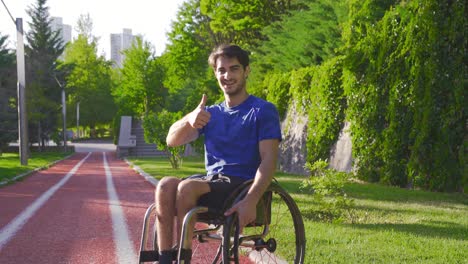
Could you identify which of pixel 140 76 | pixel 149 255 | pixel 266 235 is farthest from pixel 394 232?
pixel 140 76

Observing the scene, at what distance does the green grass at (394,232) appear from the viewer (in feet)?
16.1

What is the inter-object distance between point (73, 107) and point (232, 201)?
68512 mm

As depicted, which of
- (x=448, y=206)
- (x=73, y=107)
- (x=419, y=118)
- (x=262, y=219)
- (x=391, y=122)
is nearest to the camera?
(x=262, y=219)

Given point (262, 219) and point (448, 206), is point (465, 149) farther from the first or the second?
point (262, 219)

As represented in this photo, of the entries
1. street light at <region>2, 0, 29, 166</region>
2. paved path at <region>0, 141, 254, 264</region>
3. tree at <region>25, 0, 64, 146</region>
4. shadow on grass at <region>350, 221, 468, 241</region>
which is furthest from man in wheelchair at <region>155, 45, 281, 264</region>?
tree at <region>25, 0, 64, 146</region>

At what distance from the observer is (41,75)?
39.0 metres

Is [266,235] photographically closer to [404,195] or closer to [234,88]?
[234,88]

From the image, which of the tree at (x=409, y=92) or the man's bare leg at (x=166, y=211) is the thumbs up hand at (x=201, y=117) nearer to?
the man's bare leg at (x=166, y=211)

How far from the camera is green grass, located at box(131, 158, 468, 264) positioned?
4910 millimetres

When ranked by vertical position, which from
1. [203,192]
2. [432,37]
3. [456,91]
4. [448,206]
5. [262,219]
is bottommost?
[448,206]

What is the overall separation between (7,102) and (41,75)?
848 cm

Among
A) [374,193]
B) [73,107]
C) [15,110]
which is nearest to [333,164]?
[374,193]

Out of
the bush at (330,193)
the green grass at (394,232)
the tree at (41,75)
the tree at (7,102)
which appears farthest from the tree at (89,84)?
the bush at (330,193)

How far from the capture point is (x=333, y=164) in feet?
49.9
